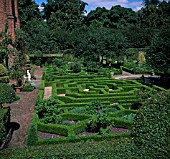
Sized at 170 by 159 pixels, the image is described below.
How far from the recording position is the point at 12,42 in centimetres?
1998

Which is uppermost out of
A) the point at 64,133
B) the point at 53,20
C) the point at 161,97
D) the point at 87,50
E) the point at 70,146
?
the point at 53,20

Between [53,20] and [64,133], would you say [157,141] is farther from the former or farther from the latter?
[53,20]

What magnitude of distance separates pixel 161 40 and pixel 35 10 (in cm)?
4034

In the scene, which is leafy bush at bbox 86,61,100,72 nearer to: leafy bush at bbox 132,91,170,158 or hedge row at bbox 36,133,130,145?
hedge row at bbox 36,133,130,145

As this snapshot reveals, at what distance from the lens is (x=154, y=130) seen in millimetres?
6188

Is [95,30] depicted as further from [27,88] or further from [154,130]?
[154,130]

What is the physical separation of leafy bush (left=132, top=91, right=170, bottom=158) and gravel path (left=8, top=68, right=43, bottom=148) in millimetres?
4659

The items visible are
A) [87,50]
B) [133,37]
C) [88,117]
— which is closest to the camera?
[88,117]

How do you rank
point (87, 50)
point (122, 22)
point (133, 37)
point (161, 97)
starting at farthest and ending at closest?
point (122, 22)
point (133, 37)
point (87, 50)
point (161, 97)

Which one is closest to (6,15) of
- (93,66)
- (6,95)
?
(93,66)

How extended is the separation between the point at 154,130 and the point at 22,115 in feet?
26.0

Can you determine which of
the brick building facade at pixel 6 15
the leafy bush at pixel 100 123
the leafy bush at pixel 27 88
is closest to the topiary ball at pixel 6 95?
the leafy bush at pixel 100 123

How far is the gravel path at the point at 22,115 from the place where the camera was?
370 inches

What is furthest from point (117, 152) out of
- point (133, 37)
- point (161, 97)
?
point (133, 37)
